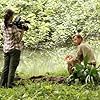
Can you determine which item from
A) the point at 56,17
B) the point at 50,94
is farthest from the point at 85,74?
the point at 56,17

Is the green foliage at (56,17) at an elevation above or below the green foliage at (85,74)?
above

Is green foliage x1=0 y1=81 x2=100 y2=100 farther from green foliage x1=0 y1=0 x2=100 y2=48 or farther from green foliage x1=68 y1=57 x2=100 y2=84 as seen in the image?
green foliage x1=0 y1=0 x2=100 y2=48

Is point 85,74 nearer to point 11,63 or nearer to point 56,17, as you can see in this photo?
point 11,63

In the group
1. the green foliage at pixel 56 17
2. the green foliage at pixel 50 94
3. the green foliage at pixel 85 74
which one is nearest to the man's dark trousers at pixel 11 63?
the green foliage at pixel 50 94

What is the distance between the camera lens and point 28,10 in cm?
1628

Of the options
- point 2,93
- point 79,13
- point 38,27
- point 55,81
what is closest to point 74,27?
point 79,13

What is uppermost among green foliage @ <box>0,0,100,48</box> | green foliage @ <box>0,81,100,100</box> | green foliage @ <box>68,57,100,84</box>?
green foliage @ <box>0,0,100,48</box>

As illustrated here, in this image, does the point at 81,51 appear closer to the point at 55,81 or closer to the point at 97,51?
the point at 55,81

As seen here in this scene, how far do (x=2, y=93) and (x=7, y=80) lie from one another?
4.38 ft

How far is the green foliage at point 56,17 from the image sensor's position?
1579cm

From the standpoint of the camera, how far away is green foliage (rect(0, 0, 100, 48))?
15789mm

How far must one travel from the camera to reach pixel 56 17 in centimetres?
1631

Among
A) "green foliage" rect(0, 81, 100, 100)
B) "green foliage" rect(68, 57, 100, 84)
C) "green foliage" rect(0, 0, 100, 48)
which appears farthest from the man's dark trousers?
"green foliage" rect(0, 0, 100, 48)

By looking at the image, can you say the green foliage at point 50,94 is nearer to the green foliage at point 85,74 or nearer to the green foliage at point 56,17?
the green foliage at point 85,74
